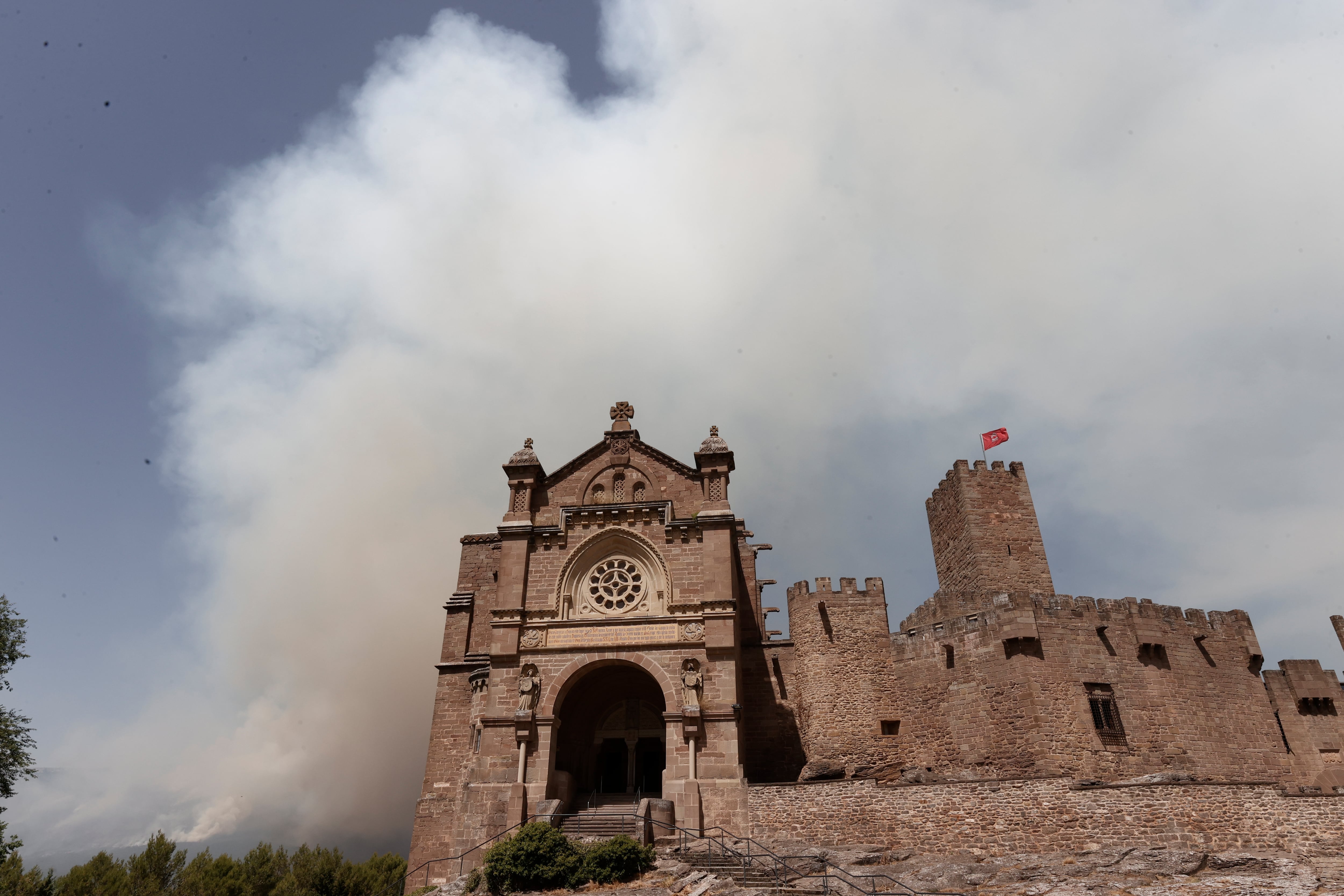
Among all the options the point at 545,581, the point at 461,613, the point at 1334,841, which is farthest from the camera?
the point at 461,613

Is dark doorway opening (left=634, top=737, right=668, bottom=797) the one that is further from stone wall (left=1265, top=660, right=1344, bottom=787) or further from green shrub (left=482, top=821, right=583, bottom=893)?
stone wall (left=1265, top=660, right=1344, bottom=787)

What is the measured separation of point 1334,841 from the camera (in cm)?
1761

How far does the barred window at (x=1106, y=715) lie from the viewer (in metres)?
23.1

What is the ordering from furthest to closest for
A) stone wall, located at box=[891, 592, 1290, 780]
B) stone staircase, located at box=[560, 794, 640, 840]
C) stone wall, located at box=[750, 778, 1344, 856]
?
stone wall, located at box=[891, 592, 1290, 780] → stone staircase, located at box=[560, 794, 640, 840] → stone wall, located at box=[750, 778, 1344, 856]

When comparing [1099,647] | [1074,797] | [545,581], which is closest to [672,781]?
[545,581]

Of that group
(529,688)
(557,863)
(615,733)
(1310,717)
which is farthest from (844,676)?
(1310,717)

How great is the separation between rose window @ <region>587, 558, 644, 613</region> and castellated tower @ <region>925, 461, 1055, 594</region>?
13525mm

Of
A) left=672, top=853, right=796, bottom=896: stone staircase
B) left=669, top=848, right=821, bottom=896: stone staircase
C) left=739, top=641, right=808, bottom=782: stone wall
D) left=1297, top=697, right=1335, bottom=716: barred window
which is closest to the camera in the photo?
left=669, top=848, right=821, bottom=896: stone staircase

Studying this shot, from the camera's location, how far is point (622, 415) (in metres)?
28.8

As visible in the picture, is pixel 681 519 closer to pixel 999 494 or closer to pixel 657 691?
pixel 657 691

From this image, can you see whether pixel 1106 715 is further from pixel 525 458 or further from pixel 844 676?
pixel 525 458

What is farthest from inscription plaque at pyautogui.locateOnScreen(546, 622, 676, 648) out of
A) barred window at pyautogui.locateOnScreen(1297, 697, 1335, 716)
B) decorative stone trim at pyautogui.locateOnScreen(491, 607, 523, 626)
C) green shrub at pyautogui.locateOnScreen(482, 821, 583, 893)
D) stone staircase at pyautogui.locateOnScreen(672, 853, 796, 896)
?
barred window at pyautogui.locateOnScreen(1297, 697, 1335, 716)

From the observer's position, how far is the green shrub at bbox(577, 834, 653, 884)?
58.7 ft

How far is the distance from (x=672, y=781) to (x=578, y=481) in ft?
34.8
